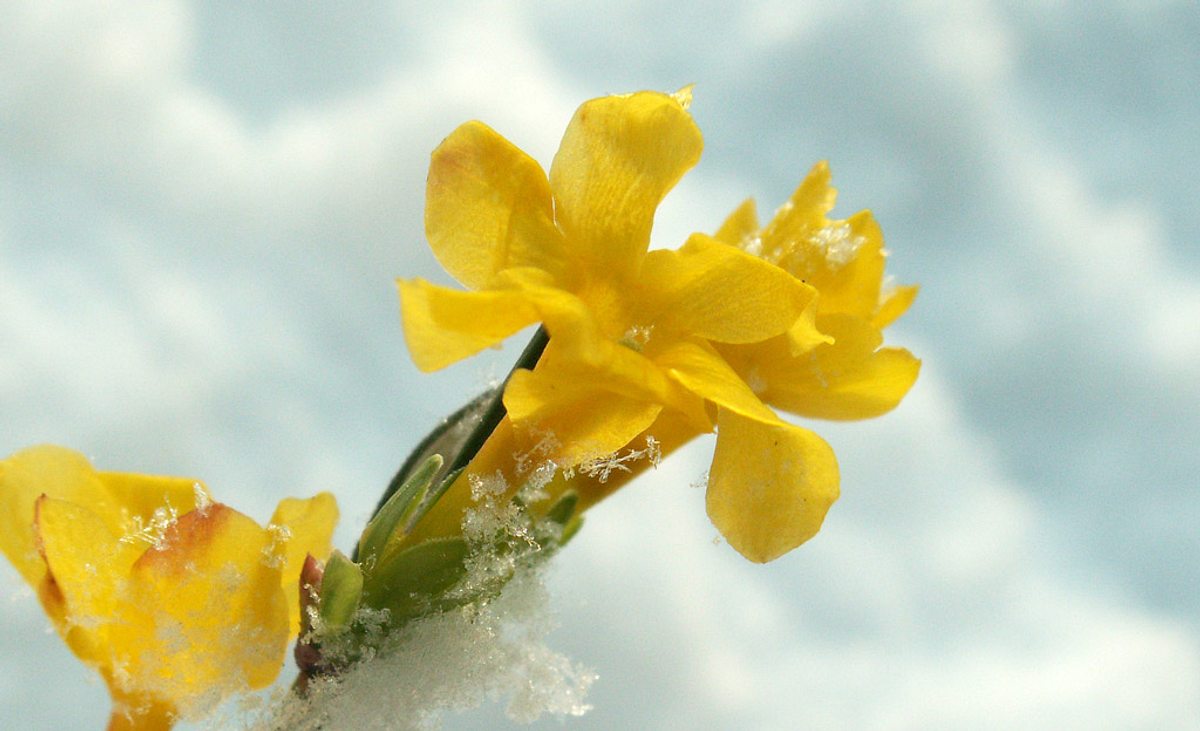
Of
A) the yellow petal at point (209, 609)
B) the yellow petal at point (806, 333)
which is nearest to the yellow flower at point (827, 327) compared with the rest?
the yellow petal at point (806, 333)

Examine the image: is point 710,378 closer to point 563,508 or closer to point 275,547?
point 563,508

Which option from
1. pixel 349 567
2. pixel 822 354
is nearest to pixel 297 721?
pixel 349 567

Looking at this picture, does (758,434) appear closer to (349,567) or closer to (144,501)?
(349,567)

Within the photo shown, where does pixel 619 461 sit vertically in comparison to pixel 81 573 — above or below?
above

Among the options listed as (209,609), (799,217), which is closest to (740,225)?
(799,217)

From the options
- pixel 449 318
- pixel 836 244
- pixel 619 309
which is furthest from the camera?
pixel 836 244

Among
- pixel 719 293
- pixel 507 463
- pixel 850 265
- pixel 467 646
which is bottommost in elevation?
pixel 467 646
